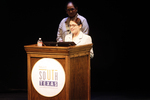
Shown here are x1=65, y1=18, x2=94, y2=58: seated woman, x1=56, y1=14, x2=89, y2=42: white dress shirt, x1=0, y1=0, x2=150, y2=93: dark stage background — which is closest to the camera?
x1=65, y1=18, x2=94, y2=58: seated woman

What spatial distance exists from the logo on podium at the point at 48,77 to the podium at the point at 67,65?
0.12 ft

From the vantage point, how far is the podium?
12.3 feet

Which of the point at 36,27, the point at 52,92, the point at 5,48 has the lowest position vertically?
the point at 52,92

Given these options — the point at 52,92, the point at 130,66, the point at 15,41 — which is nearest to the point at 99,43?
the point at 130,66

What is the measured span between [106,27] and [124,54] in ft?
2.09

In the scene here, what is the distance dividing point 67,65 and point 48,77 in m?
0.29

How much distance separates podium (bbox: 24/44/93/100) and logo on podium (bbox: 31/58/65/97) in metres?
0.04

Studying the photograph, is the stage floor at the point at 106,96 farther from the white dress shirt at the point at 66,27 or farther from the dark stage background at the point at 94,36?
the white dress shirt at the point at 66,27

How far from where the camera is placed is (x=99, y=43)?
6.15 m

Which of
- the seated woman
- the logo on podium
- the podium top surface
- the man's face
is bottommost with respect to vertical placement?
the logo on podium

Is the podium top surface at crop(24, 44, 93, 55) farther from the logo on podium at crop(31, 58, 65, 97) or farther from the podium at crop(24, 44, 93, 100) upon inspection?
the logo on podium at crop(31, 58, 65, 97)

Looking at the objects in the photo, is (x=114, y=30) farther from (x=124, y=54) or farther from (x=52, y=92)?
(x=52, y=92)

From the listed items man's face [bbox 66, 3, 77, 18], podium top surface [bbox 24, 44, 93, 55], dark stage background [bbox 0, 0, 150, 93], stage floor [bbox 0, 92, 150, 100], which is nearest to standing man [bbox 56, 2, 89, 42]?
man's face [bbox 66, 3, 77, 18]

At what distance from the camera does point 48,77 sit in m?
3.79
